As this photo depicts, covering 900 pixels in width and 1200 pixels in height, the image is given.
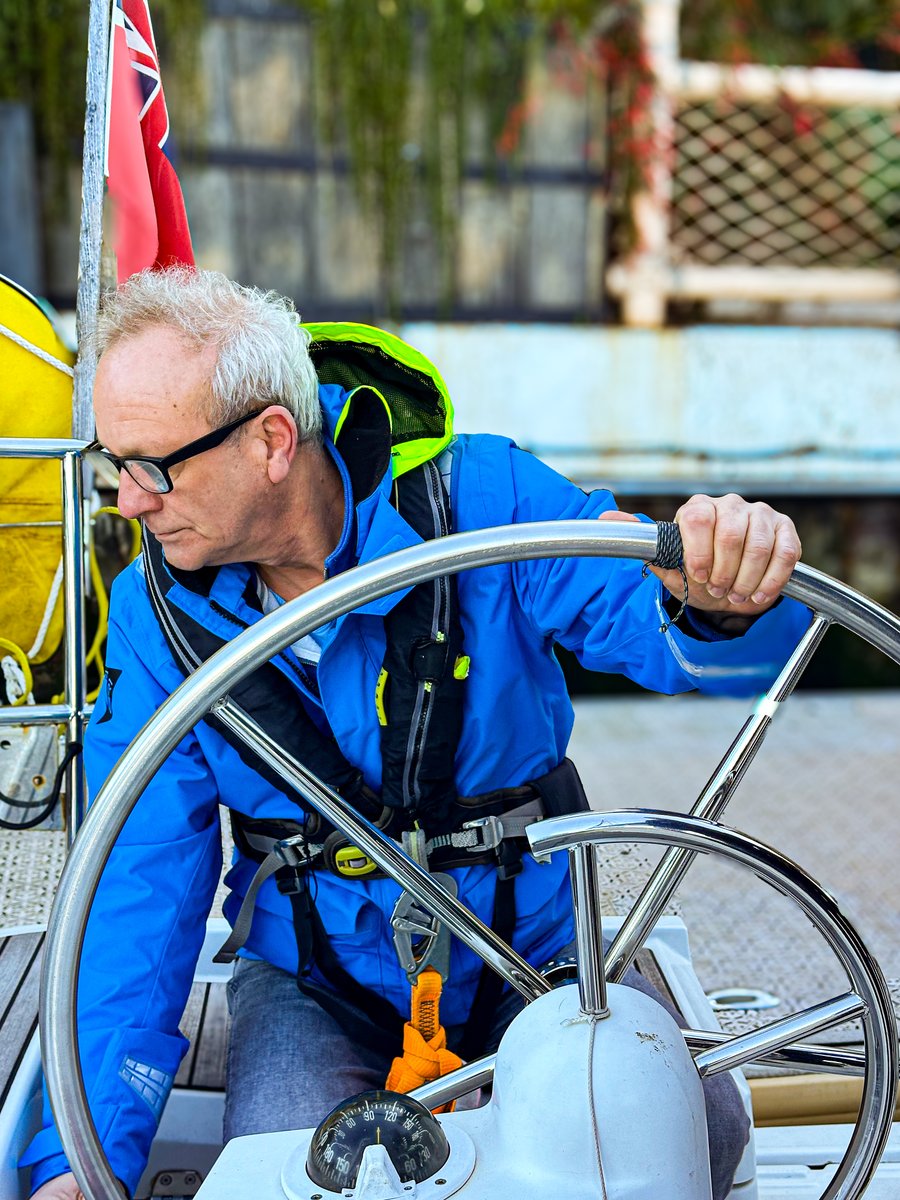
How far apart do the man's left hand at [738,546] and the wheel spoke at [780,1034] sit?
0.34 metres

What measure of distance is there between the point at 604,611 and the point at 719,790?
0.29m

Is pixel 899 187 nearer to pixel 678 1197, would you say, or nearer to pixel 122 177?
pixel 122 177

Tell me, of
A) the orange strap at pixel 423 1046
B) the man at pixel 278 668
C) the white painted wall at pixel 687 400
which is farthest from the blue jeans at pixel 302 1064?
the white painted wall at pixel 687 400

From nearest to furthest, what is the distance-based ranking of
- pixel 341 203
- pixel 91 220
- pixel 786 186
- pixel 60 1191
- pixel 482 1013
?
pixel 60 1191 → pixel 482 1013 → pixel 91 220 → pixel 341 203 → pixel 786 186

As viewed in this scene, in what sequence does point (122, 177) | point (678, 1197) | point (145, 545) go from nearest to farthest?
point (678, 1197) < point (145, 545) < point (122, 177)

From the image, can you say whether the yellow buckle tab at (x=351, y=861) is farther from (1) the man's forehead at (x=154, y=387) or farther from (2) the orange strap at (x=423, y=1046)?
(1) the man's forehead at (x=154, y=387)

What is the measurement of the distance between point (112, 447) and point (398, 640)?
0.36 metres

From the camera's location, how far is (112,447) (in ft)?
3.88

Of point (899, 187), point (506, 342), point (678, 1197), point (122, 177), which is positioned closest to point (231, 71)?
point (506, 342)

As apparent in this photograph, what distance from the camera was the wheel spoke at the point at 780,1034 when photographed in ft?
3.07

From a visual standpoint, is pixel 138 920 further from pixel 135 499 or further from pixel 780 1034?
pixel 780 1034

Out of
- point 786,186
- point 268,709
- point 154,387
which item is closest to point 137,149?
point 154,387

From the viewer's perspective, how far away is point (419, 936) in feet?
4.07

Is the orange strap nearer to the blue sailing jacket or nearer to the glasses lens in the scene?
the blue sailing jacket
